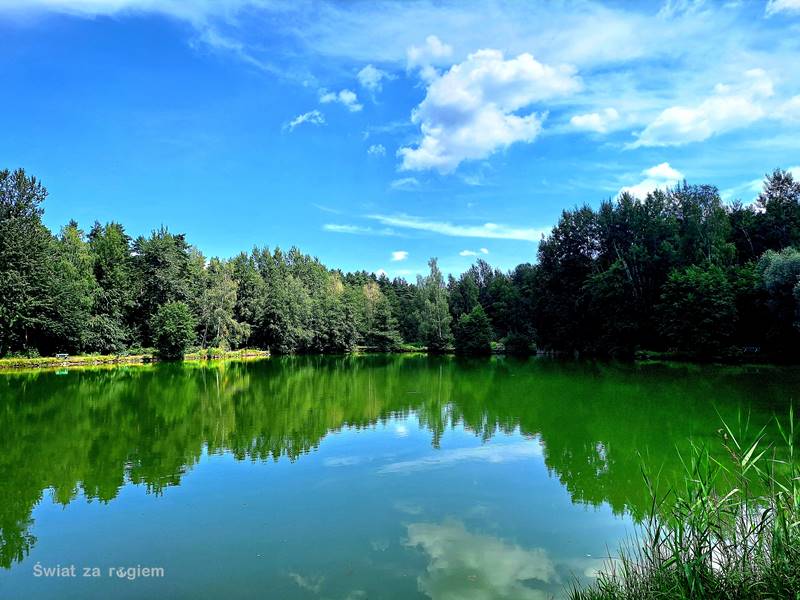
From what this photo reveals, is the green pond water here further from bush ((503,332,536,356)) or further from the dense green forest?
bush ((503,332,536,356))

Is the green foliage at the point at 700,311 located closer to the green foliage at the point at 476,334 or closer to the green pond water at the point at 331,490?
the green pond water at the point at 331,490

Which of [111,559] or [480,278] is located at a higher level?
[480,278]

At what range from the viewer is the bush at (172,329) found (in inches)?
1876

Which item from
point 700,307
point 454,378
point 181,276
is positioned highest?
point 181,276

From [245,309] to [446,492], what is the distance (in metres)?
57.5

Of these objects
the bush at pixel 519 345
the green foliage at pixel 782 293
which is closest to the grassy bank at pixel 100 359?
the bush at pixel 519 345

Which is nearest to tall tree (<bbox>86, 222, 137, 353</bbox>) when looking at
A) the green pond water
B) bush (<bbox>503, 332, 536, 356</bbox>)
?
Result: the green pond water

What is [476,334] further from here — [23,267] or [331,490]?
[331,490]

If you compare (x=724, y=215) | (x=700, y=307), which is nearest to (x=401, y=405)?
(x=700, y=307)

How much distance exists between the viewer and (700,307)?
39375mm

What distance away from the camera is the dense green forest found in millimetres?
39406

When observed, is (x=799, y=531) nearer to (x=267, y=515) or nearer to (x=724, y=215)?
(x=267, y=515)

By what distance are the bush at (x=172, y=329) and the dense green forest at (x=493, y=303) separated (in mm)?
132

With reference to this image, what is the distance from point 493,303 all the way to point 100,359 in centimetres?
5067
